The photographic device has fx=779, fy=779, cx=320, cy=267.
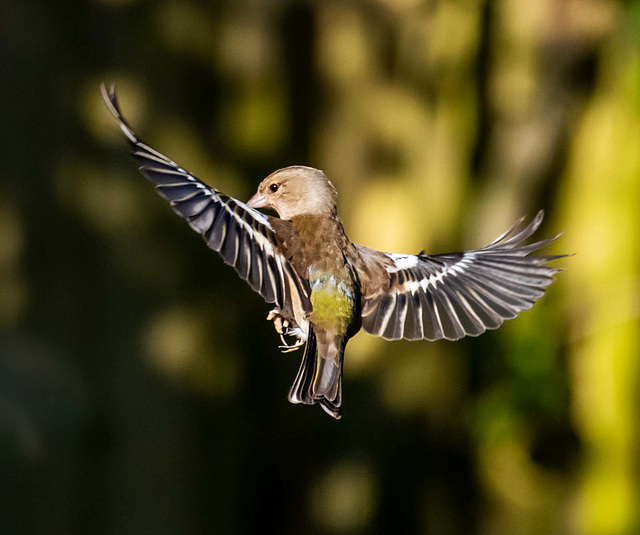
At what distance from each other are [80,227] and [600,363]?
55.7 inches

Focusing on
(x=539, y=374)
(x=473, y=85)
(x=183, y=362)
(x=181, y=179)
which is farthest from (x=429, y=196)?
(x=181, y=179)

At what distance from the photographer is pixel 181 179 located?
633 millimetres

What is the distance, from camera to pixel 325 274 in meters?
0.76

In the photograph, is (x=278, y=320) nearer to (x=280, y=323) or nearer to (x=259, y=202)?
(x=280, y=323)

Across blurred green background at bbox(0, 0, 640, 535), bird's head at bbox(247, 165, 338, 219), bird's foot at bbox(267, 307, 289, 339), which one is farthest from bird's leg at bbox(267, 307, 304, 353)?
blurred green background at bbox(0, 0, 640, 535)

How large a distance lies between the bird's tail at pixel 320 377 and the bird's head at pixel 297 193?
12 centimetres

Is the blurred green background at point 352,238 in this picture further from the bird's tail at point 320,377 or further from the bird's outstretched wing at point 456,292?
the bird's tail at point 320,377

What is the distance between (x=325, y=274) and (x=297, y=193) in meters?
0.08

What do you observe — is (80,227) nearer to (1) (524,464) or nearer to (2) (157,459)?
(2) (157,459)

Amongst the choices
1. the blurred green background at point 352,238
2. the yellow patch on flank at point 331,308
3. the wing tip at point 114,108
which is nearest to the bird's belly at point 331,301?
the yellow patch on flank at point 331,308

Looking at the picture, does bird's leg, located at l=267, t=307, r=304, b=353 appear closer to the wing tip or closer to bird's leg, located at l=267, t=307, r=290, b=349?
bird's leg, located at l=267, t=307, r=290, b=349

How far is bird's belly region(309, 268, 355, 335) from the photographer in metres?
0.76

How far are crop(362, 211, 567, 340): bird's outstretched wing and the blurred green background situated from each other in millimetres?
343

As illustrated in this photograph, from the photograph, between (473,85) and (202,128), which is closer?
(202,128)
